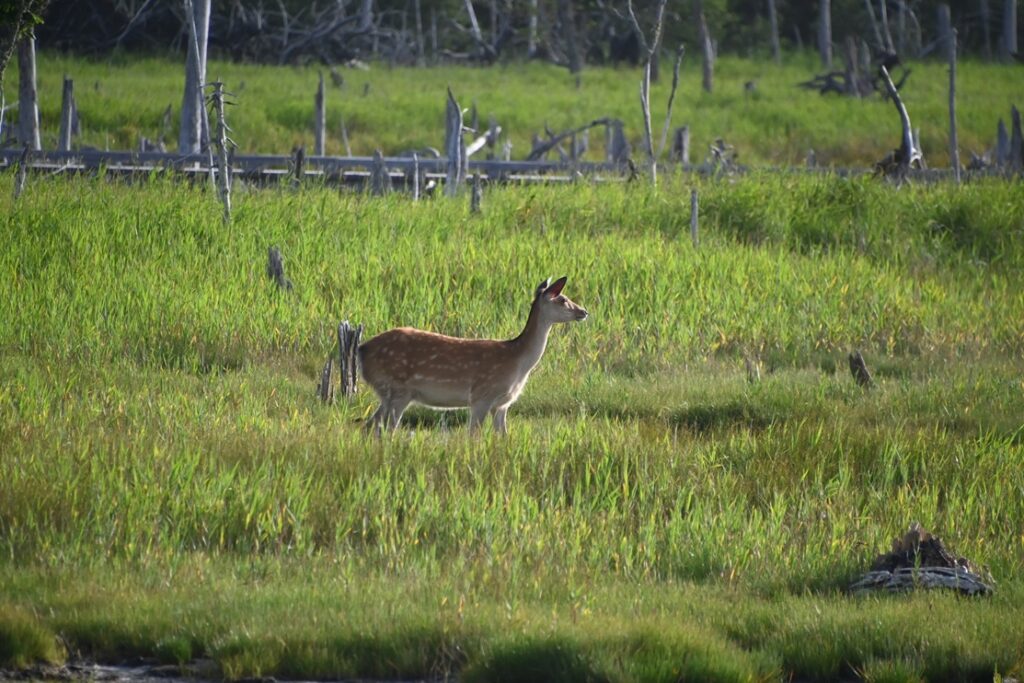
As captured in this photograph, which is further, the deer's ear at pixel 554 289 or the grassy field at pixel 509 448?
the deer's ear at pixel 554 289

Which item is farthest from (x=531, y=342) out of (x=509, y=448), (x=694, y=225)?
(x=694, y=225)

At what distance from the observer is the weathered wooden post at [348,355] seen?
1068 centimetres

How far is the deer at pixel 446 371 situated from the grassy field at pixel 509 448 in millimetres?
291

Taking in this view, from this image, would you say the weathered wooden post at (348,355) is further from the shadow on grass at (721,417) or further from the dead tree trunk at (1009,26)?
the dead tree trunk at (1009,26)

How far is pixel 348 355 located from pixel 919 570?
465 cm

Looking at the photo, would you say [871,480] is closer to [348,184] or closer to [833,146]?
[348,184]

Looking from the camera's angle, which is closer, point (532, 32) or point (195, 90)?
point (195, 90)

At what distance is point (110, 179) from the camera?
1931 centimetres

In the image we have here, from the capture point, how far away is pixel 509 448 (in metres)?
9.66

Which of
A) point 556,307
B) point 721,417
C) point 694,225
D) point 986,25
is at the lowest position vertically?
point 721,417

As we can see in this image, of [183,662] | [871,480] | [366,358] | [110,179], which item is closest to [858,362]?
[871,480]

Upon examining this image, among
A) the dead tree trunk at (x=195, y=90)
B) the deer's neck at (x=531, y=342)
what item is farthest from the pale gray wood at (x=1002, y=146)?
the deer's neck at (x=531, y=342)

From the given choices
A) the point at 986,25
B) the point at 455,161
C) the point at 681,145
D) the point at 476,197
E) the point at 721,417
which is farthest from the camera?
the point at 986,25

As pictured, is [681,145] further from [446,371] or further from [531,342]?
[446,371]
